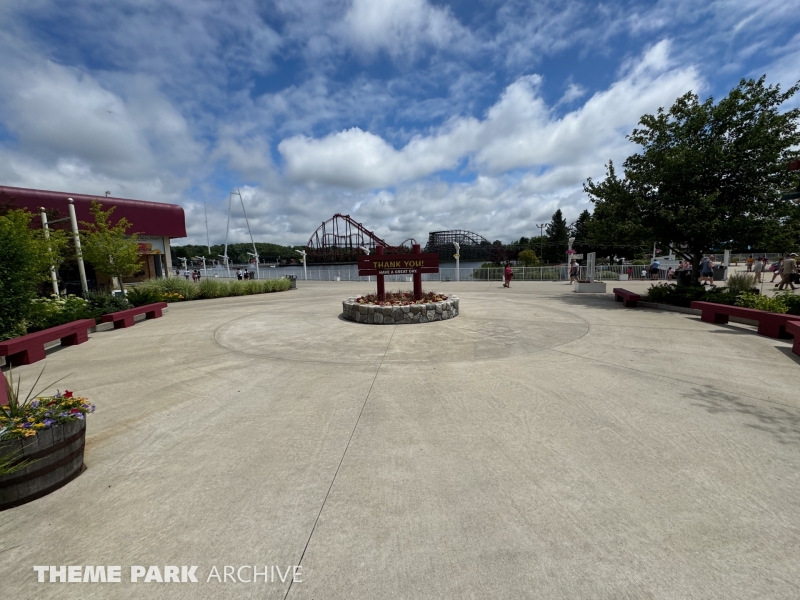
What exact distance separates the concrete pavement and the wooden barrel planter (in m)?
0.11

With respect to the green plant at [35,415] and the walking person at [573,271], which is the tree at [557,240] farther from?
the green plant at [35,415]

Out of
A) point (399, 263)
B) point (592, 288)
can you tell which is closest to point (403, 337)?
point (399, 263)

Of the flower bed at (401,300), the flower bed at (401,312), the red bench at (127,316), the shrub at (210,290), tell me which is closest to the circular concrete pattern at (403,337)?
the flower bed at (401,312)

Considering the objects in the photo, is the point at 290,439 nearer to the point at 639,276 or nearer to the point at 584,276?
the point at 584,276

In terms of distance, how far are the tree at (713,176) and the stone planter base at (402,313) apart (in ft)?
22.5

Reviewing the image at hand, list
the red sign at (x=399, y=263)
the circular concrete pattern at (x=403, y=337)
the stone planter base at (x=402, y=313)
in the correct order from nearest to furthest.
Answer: the circular concrete pattern at (x=403, y=337) < the stone planter base at (x=402, y=313) < the red sign at (x=399, y=263)

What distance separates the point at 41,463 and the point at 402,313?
7243 mm

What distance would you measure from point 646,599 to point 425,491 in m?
1.40

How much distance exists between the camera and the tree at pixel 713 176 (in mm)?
10281

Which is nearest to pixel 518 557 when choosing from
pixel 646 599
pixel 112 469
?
pixel 646 599

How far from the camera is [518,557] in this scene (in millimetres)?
2064

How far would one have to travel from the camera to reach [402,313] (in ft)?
30.3

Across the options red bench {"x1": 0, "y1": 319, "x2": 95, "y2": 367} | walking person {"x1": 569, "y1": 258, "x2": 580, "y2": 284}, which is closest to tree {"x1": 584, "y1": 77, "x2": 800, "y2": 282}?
walking person {"x1": 569, "y1": 258, "x2": 580, "y2": 284}

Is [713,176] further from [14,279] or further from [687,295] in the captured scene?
[14,279]
